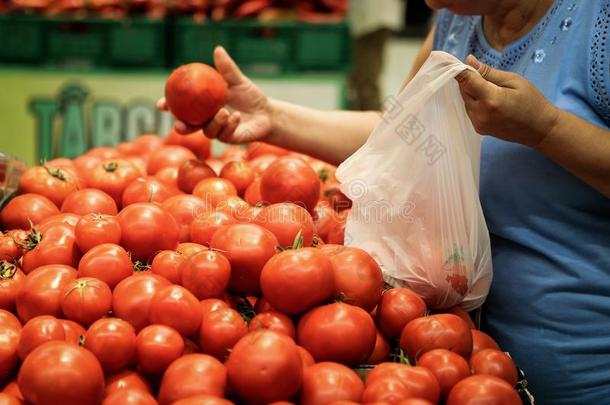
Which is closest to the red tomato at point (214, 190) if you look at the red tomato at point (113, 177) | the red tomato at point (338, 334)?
the red tomato at point (113, 177)

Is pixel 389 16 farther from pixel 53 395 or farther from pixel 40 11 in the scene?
pixel 53 395

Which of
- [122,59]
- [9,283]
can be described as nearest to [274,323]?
[9,283]

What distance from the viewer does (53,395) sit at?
1.07 metres

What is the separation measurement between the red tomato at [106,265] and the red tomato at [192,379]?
256 mm

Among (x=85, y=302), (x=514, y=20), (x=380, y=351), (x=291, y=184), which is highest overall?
(x=514, y=20)

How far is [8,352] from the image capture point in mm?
1218

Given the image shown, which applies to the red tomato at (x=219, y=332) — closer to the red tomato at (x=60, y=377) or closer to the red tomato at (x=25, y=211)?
the red tomato at (x=60, y=377)

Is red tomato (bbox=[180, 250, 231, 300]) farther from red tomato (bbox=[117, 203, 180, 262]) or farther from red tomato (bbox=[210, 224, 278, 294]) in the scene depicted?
red tomato (bbox=[117, 203, 180, 262])

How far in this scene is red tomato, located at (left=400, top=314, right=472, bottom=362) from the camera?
1.29 meters

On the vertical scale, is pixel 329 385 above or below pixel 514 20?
below

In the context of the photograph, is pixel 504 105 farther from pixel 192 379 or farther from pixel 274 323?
pixel 192 379

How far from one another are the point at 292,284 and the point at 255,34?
3.22 m

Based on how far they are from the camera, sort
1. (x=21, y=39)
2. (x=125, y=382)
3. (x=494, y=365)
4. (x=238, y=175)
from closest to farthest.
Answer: (x=125, y=382) < (x=494, y=365) < (x=238, y=175) < (x=21, y=39)

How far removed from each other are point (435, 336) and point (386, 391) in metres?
0.20
